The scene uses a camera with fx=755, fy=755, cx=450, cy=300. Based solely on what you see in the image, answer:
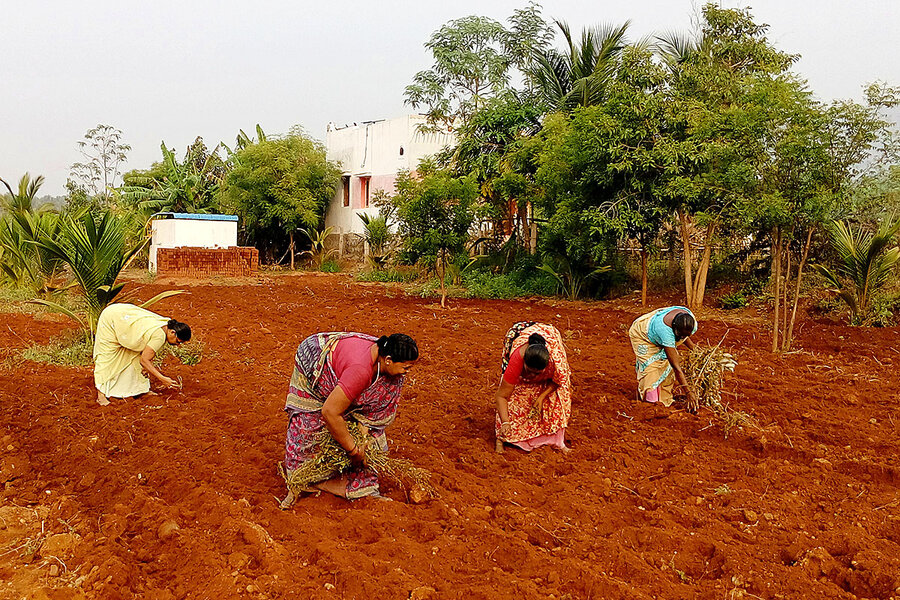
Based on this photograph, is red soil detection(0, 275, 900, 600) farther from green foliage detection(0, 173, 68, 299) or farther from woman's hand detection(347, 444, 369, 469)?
green foliage detection(0, 173, 68, 299)

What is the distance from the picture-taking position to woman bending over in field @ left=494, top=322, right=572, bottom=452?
518 centimetres

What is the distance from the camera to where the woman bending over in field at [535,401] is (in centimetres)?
518

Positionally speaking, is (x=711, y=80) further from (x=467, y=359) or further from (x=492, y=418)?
(x=492, y=418)

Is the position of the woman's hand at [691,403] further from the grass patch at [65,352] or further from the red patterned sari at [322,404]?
the grass patch at [65,352]

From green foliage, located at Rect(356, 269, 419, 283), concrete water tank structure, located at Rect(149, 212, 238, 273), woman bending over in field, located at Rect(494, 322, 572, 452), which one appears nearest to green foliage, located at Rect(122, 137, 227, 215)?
concrete water tank structure, located at Rect(149, 212, 238, 273)

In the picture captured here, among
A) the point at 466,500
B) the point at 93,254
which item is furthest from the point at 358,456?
the point at 93,254

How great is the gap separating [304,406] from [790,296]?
11.0m

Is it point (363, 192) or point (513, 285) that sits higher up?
point (363, 192)

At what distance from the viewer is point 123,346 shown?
6.54 m

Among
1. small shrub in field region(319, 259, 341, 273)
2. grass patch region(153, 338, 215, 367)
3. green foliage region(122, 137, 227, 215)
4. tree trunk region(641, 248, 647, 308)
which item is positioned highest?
green foliage region(122, 137, 227, 215)

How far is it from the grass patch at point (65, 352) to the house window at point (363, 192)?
56.7ft

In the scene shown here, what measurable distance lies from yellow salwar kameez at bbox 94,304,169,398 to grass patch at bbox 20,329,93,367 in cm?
182

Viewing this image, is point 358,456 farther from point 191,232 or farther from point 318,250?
point 318,250

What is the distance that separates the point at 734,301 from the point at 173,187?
19174 millimetres
